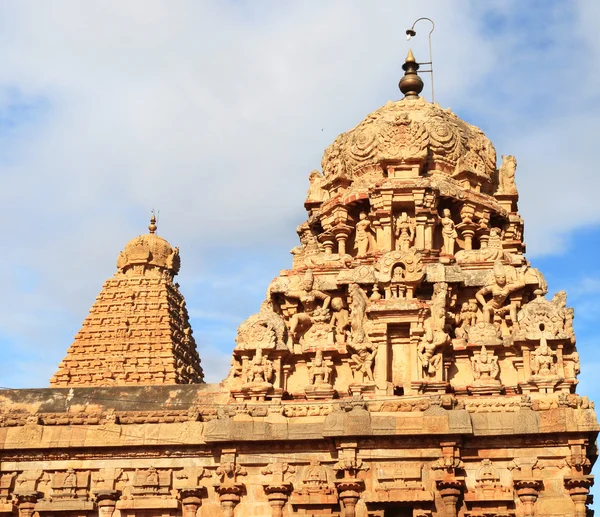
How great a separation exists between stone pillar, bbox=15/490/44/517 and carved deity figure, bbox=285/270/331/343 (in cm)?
820

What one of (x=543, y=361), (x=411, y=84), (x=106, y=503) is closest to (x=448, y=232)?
(x=543, y=361)

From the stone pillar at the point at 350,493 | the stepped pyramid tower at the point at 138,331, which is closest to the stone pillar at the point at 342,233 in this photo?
the stone pillar at the point at 350,493

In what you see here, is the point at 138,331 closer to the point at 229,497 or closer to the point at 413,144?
the point at 413,144

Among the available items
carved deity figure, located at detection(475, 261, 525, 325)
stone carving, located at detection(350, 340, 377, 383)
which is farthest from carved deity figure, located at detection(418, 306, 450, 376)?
carved deity figure, located at detection(475, 261, 525, 325)

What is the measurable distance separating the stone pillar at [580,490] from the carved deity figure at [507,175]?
1179 centimetres

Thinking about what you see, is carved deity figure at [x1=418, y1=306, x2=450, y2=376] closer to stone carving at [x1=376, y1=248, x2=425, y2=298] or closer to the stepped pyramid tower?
stone carving at [x1=376, y1=248, x2=425, y2=298]

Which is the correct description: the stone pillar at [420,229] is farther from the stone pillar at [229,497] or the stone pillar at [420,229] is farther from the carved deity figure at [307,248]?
the stone pillar at [229,497]

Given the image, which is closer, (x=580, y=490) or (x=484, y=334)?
(x=580, y=490)

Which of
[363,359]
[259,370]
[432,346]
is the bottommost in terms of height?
[259,370]

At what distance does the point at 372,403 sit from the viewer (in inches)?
1233

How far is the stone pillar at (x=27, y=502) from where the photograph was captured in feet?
105

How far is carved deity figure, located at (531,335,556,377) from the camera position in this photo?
31.3 meters

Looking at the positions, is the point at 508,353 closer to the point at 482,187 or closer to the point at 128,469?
the point at 482,187

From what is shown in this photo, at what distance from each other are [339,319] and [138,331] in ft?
93.2
